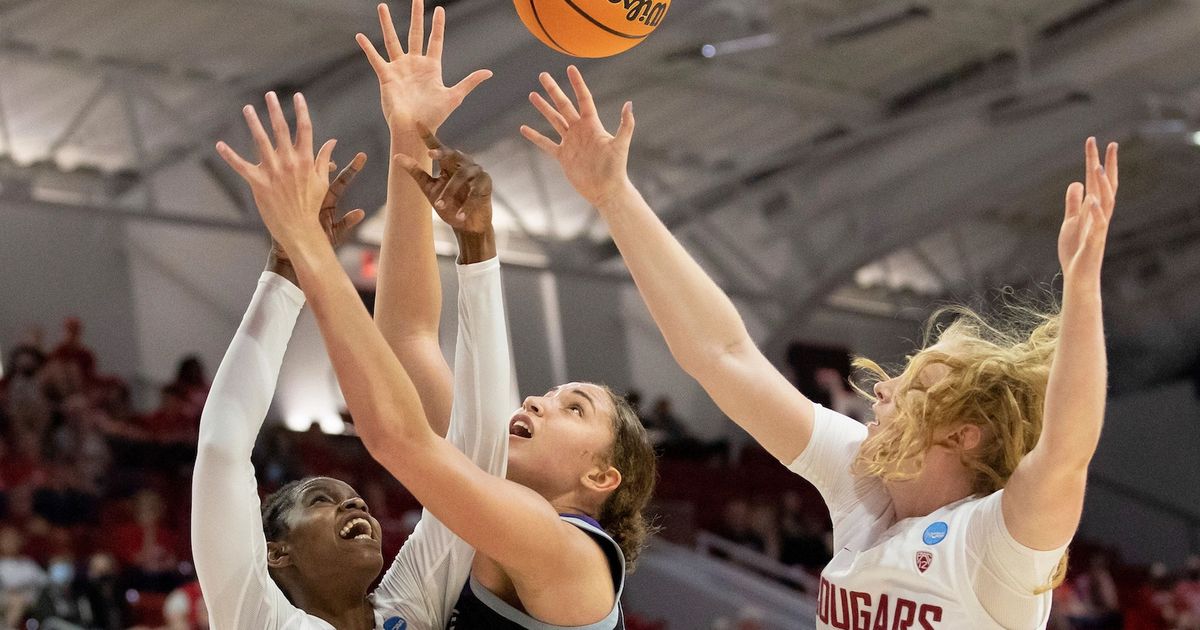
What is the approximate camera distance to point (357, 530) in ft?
8.50

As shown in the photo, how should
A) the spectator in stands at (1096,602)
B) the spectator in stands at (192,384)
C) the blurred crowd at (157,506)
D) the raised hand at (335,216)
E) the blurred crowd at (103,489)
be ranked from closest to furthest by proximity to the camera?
the raised hand at (335,216), the blurred crowd at (103,489), the blurred crowd at (157,506), the spectator in stands at (192,384), the spectator in stands at (1096,602)

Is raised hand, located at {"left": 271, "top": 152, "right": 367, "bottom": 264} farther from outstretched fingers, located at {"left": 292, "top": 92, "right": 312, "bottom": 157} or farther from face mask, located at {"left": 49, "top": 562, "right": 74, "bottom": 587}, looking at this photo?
face mask, located at {"left": 49, "top": 562, "right": 74, "bottom": 587}

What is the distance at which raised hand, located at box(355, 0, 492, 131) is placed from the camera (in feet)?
8.46

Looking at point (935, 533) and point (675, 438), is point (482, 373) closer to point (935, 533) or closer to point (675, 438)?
point (935, 533)

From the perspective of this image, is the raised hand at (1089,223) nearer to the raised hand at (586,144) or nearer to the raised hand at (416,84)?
the raised hand at (586,144)

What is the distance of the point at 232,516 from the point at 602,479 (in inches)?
26.3

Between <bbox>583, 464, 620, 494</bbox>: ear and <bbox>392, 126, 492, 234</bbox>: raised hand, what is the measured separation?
1.80ft

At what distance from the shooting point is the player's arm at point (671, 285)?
2619 millimetres

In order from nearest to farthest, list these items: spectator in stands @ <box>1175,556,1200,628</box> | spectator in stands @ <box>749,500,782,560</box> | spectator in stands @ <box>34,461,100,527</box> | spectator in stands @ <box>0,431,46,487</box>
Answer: spectator in stands @ <box>34,461,100,527</box>
spectator in stands @ <box>0,431,46,487</box>
spectator in stands @ <box>1175,556,1200,628</box>
spectator in stands @ <box>749,500,782,560</box>

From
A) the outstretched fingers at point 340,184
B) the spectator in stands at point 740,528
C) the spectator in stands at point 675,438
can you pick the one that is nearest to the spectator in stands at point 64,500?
the spectator in stands at point 740,528

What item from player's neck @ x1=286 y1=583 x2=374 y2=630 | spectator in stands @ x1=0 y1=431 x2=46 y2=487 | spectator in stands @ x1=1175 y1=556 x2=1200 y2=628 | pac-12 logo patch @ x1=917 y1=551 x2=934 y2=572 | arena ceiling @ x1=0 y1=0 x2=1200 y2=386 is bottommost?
spectator in stands @ x1=1175 y1=556 x2=1200 y2=628

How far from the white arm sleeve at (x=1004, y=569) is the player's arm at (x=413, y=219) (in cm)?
103

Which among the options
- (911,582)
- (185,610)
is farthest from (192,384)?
(911,582)

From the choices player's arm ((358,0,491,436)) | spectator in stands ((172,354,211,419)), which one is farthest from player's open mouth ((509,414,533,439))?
spectator in stands ((172,354,211,419))
